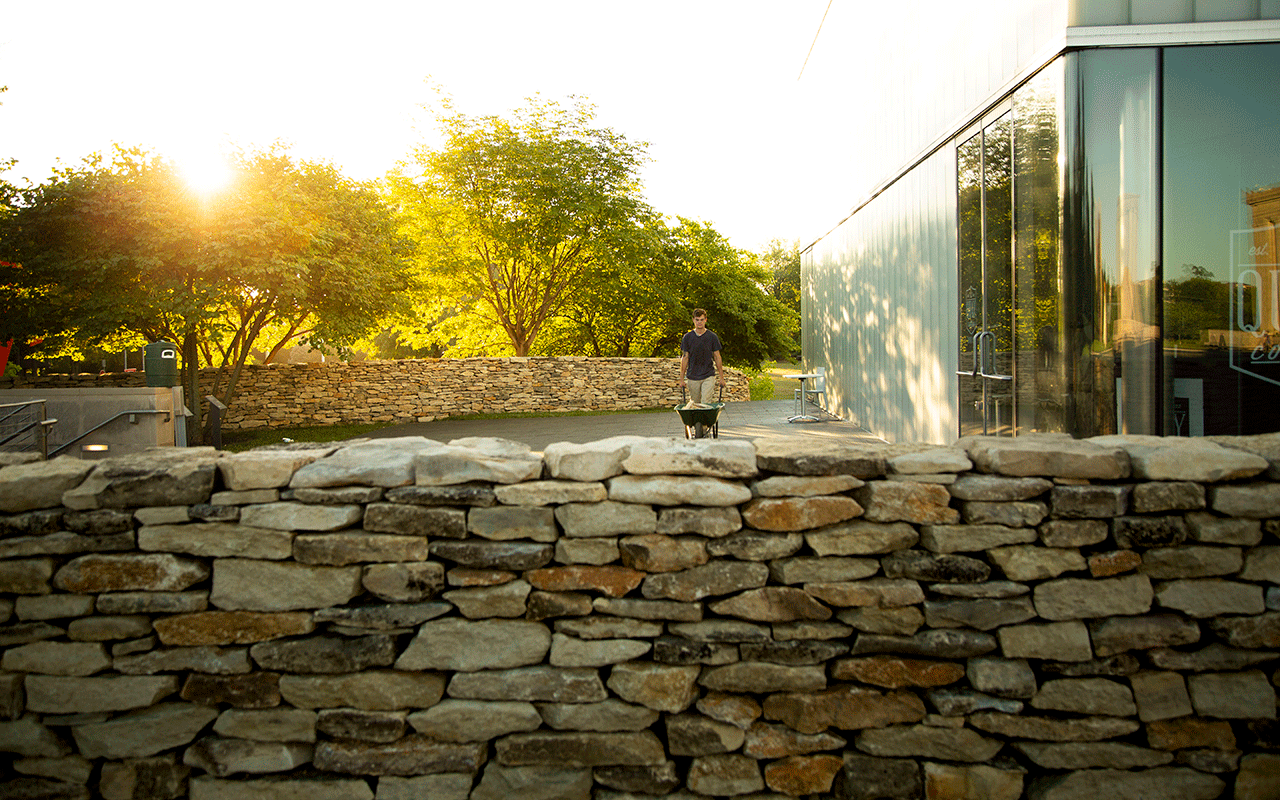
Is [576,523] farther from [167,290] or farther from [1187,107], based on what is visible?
[167,290]

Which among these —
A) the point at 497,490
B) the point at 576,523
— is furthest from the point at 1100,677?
the point at 497,490

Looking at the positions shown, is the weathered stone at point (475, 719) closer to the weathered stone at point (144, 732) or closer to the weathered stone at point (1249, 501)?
the weathered stone at point (144, 732)

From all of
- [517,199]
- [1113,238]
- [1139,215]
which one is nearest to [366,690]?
[1113,238]

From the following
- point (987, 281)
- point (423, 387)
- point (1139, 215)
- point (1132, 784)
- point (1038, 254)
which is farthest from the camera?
point (423, 387)

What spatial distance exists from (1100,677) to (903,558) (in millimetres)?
788

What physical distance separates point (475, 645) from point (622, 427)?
13.3 meters

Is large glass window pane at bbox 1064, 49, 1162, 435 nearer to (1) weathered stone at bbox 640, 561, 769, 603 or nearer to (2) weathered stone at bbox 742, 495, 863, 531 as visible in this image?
(2) weathered stone at bbox 742, 495, 863, 531

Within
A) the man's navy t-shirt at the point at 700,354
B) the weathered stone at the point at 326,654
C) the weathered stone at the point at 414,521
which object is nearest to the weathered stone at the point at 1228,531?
the weathered stone at the point at 414,521

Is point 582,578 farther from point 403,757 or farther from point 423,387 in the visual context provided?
point 423,387

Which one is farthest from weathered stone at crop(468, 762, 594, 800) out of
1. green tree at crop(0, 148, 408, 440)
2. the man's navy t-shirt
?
green tree at crop(0, 148, 408, 440)

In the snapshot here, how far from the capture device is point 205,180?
14.2 m

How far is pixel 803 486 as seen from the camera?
252 cm

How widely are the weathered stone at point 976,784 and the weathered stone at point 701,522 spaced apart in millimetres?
1096

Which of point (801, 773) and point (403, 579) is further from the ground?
point (403, 579)
